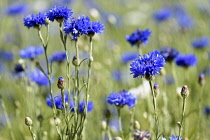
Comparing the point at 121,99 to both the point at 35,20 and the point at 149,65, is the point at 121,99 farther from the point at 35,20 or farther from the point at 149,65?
the point at 35,20

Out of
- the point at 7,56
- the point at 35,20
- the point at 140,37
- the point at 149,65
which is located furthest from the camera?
the point at 7,56

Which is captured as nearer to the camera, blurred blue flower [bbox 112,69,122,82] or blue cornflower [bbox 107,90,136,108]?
blue cornflower [bbox 107,90,136,108]

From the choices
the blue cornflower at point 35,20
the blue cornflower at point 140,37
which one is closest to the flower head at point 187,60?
the blue cornflower at point 140,37

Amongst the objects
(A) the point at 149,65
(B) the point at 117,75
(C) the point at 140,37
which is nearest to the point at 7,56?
(B) the point at 117,75

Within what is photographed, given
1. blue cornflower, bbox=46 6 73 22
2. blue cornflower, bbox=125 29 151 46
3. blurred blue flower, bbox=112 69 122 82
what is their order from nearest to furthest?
1. blue cornflower, bbox=46 6 73 22
2. blue cornflower, bbox=125 29 151 46
3. blurred blue flower, bbox=112 69 122 82

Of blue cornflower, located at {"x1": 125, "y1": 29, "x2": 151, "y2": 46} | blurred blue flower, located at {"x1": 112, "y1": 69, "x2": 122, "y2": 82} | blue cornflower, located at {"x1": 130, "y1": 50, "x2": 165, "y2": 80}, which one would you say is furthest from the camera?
blurred blue flower, located at {"x1": 112, "y1": 69, "x2": 122, "y2": 82}

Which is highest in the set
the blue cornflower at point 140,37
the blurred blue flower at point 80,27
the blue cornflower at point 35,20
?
the blue cornflower at point 140,37

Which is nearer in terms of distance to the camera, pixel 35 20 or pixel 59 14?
pixel 59 14

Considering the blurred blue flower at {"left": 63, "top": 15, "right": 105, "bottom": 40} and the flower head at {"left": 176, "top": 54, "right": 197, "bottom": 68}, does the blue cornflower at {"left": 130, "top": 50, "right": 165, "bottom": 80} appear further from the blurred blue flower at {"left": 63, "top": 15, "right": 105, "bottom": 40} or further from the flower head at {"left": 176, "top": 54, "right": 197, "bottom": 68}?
the flower head at {"left": 176, "top": 54, "right": 197, "bottom": 68}

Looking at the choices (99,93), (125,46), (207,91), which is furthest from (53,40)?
(207,91)

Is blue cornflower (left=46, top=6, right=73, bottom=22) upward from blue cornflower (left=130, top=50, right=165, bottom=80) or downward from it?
upward

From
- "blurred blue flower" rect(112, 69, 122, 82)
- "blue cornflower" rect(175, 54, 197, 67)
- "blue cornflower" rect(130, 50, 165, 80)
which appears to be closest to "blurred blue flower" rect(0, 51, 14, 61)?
"blurred blue flower" rect(112, 69, 122, 82)

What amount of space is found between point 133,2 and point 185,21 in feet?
9.90

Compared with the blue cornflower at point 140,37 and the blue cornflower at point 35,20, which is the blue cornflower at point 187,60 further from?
the blue cornflower at point 35,20
